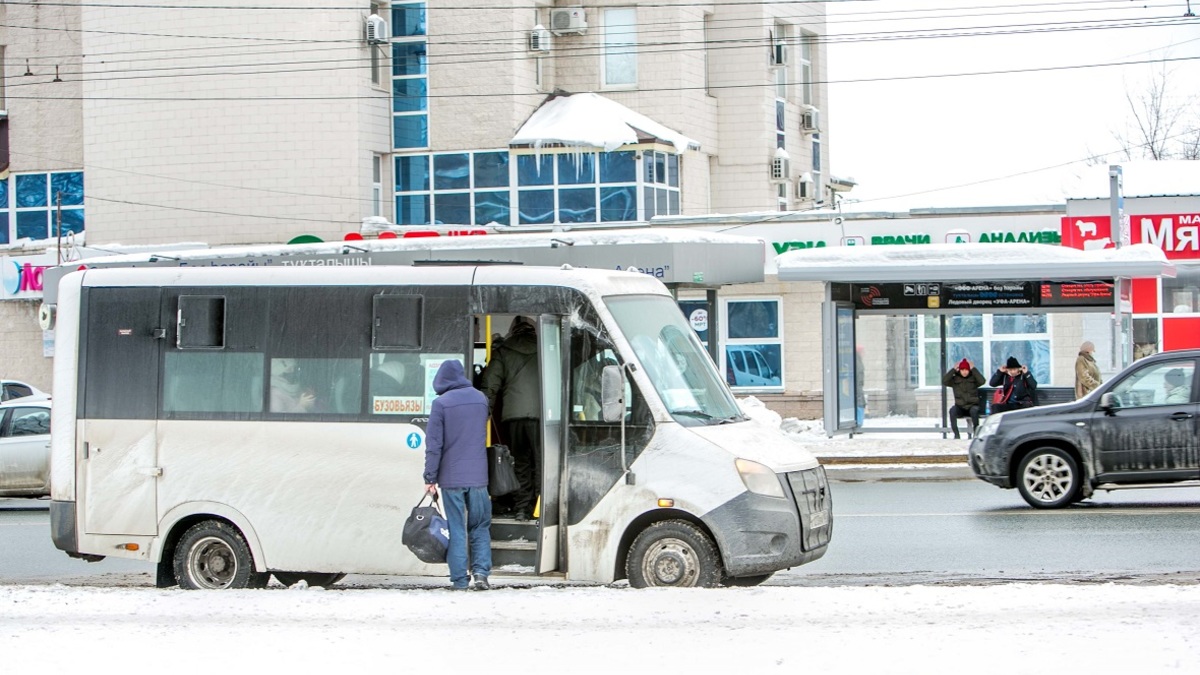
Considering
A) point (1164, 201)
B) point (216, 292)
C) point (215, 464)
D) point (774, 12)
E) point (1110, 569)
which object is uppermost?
point (774, 12)

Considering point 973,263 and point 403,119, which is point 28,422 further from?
point 403,119

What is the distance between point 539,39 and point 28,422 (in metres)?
21.9

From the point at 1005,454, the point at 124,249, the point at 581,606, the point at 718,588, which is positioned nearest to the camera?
the point at 581,606

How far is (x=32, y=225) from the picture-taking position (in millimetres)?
44844

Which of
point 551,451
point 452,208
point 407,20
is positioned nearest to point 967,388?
point 551,451

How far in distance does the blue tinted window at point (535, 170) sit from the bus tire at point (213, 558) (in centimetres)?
2814

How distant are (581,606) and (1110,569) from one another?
476 cm

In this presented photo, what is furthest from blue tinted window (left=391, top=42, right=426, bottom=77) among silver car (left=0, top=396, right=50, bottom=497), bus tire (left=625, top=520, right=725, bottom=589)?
bus tire (left=625, top=520, right=725, bottom=589)

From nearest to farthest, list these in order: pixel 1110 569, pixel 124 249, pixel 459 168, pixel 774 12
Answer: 1. pixel 1110 569
2. pixel 124 249
3. pixel 459 168
4. pixel 774 12

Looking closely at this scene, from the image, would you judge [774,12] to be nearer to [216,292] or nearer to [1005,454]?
[1005,454]

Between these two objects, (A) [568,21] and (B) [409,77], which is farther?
(B) [409,77]

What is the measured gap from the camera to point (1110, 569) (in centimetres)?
1177

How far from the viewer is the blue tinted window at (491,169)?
39.5 metres

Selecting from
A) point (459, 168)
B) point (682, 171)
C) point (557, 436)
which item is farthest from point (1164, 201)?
point (557, 436)
